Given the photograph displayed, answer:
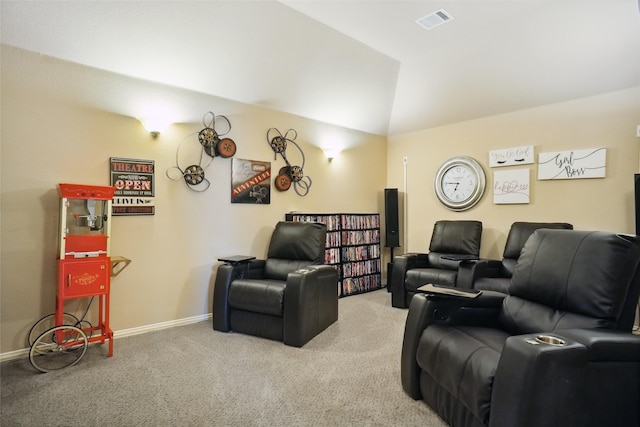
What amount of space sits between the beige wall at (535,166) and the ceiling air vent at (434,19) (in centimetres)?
179

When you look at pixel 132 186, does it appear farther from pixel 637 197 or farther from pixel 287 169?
pixel 637 197

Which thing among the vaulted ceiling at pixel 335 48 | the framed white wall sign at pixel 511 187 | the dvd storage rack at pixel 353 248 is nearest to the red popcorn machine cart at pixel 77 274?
the vaulted ceiling at pixel 335 48

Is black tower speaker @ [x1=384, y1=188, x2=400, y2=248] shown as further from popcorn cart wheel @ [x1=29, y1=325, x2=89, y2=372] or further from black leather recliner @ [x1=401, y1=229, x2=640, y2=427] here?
popcorn cart wheel @ [x1=29, y1=325, x2=89, y2=372]

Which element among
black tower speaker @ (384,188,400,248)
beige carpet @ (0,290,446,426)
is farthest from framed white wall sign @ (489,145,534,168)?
beige carpet @ (0,290,446,426)

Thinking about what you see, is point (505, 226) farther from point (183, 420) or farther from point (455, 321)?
point (183, 420)

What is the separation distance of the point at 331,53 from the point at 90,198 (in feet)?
9.22

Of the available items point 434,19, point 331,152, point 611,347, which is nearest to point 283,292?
point 611,347

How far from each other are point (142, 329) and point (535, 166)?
4840 millimetres

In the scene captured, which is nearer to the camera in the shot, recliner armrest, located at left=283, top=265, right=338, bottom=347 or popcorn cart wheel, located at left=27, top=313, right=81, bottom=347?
popcorn cart wheel, located at left=27, top=313, right=81, bottom=347

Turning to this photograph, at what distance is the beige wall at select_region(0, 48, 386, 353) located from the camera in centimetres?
262

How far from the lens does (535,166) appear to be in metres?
4.09

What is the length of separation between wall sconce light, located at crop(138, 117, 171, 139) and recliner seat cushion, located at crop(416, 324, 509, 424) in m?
3.01

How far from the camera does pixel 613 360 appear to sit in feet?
4.33

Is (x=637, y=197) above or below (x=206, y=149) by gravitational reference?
below
